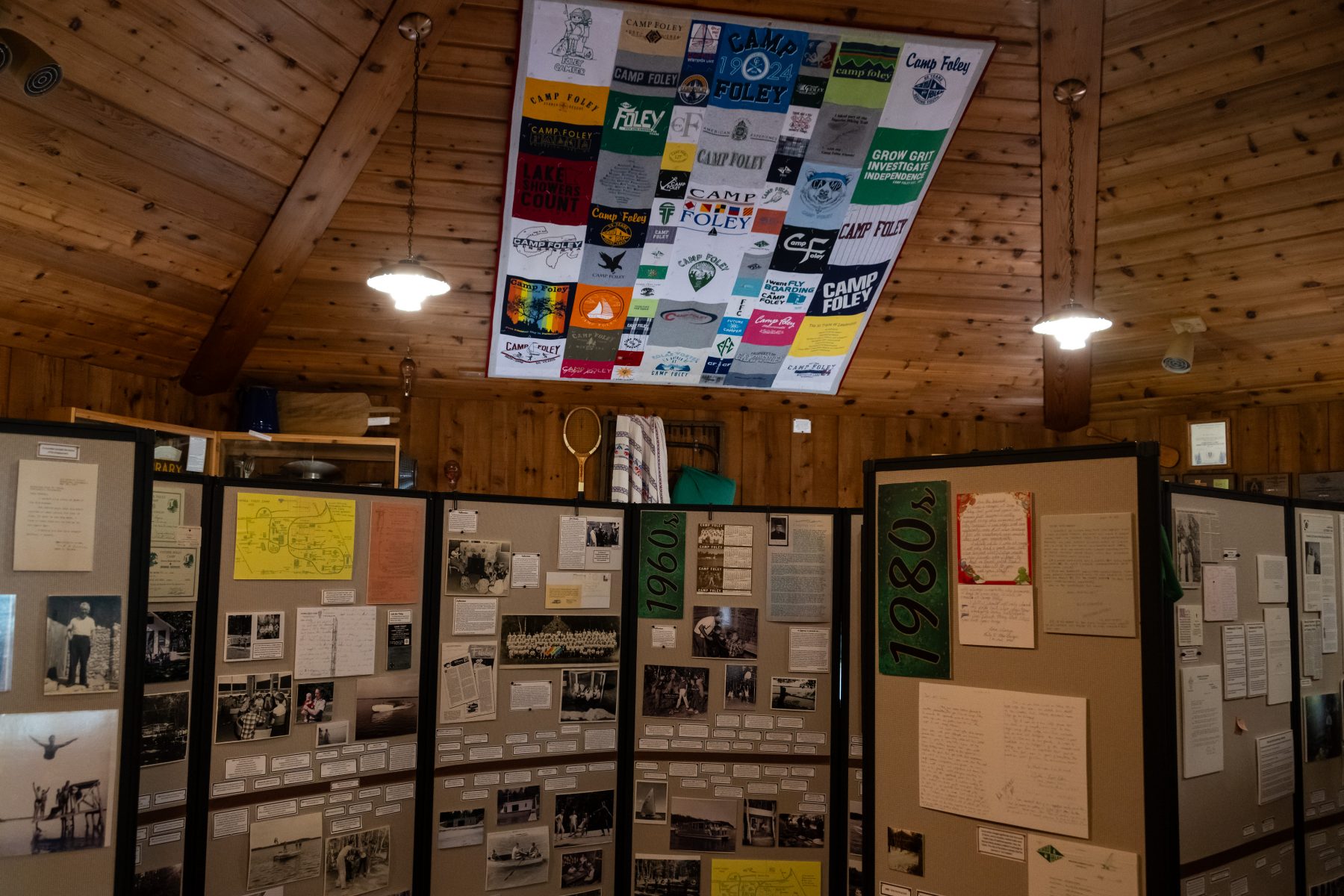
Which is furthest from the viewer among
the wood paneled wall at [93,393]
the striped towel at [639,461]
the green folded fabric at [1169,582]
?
the striped towel at [639,461]

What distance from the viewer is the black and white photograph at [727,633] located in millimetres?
3438

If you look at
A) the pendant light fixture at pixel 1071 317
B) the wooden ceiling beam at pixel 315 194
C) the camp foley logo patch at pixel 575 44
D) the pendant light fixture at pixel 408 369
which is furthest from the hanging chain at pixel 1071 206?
the pendant light fixture at pixel 408 369

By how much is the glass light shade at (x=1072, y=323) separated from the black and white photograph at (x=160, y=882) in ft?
12.5

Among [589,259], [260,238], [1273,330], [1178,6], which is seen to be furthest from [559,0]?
[1273,330]

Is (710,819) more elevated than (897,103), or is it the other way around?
(897,103)

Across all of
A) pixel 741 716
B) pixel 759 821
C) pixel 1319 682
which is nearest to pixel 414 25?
pixel 741 716

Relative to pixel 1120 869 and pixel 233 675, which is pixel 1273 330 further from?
pixel 233 675

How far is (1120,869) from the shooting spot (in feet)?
6.36

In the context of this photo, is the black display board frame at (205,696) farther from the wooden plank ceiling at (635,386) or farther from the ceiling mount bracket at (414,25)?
the wooden plank ceiling at (635,386)

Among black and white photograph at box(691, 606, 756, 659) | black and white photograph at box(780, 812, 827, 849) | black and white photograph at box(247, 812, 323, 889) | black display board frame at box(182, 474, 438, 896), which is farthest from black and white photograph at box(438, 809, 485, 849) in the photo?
black and white photograph at box(780, 812, 827, 849)

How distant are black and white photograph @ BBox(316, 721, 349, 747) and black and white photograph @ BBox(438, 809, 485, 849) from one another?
44cm

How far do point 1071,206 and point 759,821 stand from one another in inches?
130

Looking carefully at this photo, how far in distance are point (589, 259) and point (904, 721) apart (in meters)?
3.26

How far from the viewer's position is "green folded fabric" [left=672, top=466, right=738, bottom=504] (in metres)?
5.92
